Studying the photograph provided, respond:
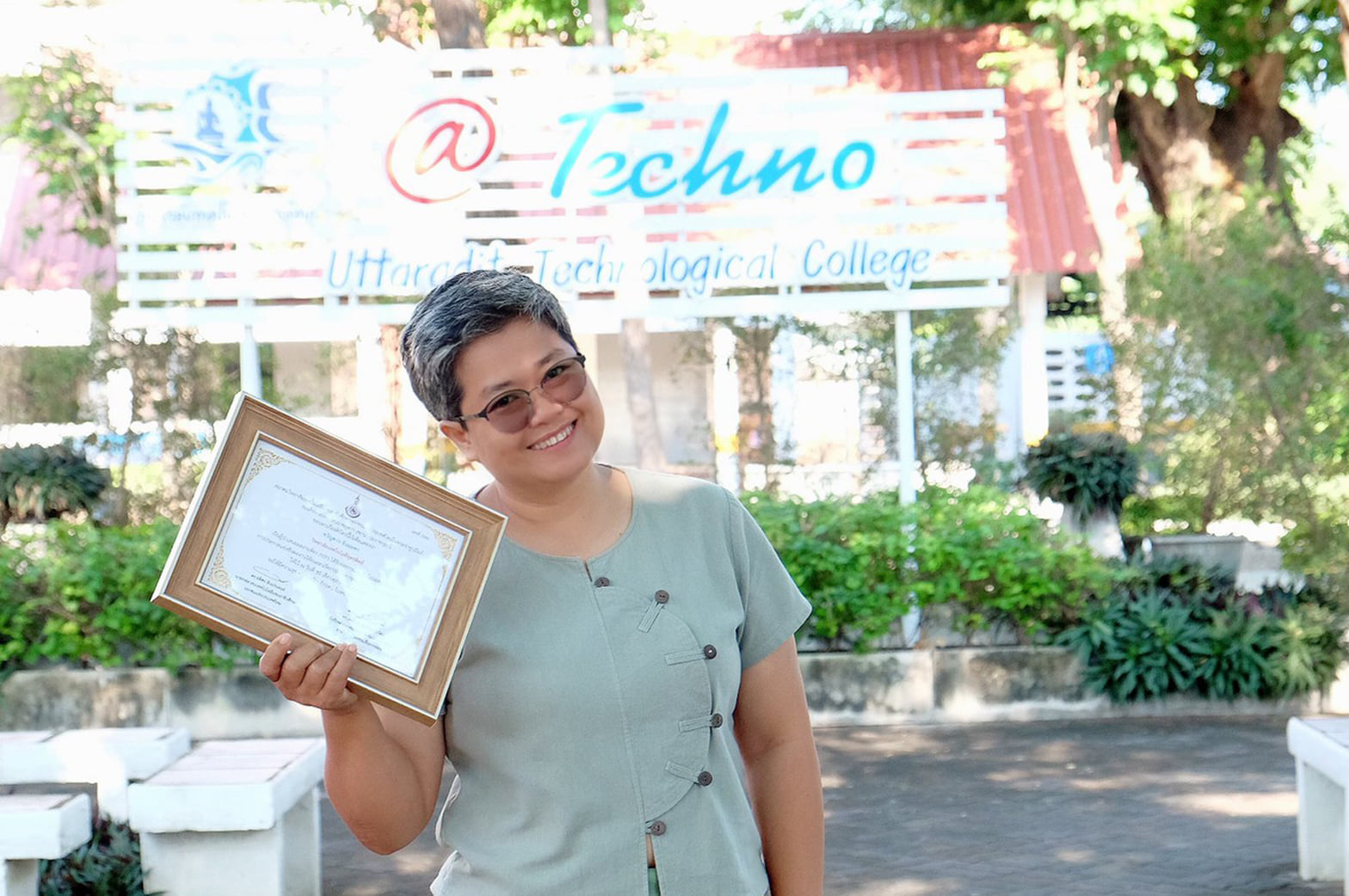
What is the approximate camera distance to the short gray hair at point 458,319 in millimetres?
2062

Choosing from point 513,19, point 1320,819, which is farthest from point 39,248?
point 1320,819

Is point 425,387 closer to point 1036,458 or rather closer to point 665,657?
point 665,657

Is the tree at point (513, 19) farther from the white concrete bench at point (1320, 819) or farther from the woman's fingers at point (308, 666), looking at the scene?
the woman's fingers at point (308, 666)

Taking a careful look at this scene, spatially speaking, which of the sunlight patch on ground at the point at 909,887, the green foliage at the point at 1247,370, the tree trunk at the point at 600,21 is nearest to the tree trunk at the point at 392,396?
the tree trunk at the point at 600,21

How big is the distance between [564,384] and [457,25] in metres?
10.5

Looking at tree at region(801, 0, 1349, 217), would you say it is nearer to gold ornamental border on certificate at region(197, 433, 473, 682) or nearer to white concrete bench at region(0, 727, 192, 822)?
white concrete bench at region(0, 727, 192, 822)

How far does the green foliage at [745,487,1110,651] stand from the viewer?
8305mm

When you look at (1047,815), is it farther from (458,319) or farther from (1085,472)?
(458,319)

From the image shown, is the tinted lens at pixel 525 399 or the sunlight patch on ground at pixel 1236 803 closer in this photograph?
the tinted lens at pixel 525 399

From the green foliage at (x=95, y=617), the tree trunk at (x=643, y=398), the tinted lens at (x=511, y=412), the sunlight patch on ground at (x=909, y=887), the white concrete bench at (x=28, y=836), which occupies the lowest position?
the sunlight patch on ground at (x=909, y=887)

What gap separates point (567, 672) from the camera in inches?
79.3

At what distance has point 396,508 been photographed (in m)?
1.92

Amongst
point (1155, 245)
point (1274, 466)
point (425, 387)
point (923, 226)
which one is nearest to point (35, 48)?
point (923, 226)

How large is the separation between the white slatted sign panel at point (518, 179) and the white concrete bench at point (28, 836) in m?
5.18
